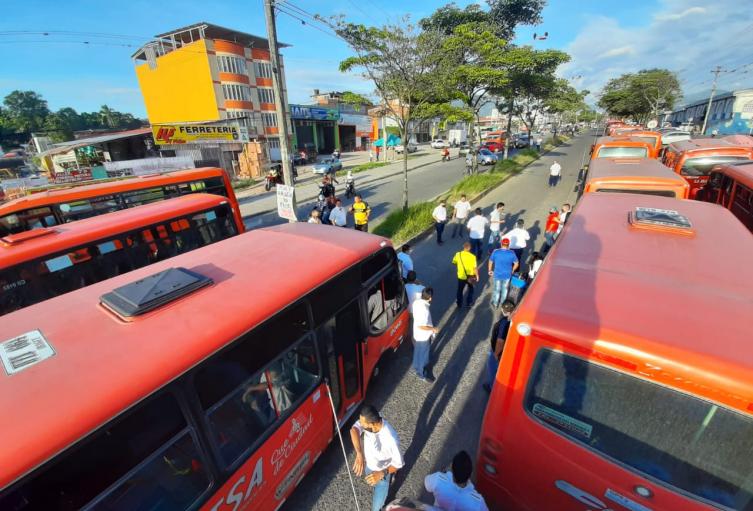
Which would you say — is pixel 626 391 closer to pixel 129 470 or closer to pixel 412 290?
pixel 129 470

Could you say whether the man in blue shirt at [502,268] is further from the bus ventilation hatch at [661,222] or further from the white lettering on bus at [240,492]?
the white lettering on bus at [240,492]

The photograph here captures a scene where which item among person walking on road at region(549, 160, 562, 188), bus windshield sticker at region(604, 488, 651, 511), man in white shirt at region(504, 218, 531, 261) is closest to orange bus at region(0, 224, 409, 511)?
bus windshield sticker at region(604, 488, 651, 511)

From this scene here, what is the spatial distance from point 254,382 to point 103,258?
4.95 metres

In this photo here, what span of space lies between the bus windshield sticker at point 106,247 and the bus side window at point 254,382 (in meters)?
4.87

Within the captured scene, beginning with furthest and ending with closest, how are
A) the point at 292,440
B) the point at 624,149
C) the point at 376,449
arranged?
the point at 624,149
the point at 292,440
the point at 376,449

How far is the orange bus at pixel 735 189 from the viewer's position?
6.65 m

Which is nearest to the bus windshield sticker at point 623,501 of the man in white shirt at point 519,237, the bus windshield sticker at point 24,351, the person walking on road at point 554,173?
the bus windshield sticker at point 24,351

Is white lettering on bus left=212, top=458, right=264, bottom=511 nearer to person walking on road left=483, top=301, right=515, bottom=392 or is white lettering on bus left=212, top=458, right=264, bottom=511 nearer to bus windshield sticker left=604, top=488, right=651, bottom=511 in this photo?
bus windshield sticker left=604, top=488, right=651, bottom=511

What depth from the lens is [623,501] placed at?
6.76 feet

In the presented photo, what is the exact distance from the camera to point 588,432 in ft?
7.07

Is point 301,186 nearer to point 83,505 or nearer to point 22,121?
point 83,505

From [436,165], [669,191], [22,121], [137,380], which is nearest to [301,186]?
[436,165]

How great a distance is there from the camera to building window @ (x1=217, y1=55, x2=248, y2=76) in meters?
34.4

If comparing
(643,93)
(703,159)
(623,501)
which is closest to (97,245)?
(623,501)
